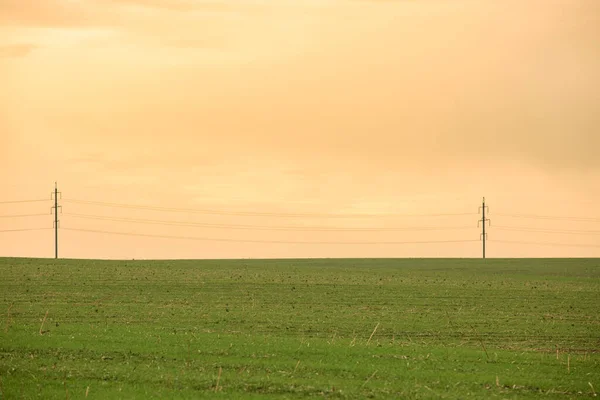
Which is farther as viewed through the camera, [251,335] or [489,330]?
[489,330]

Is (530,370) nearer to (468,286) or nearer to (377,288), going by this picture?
(377,288)

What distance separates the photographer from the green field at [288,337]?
67.6ft

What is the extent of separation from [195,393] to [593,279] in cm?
5294

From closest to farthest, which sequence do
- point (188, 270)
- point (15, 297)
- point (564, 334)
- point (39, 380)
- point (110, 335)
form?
1. point (39, 380)
2. point (110, 335)
3. point (564, 334)
4. point (15, 297)
5. point (188, 270)

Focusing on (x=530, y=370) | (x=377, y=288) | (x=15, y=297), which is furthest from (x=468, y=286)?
(x=530, y=370)

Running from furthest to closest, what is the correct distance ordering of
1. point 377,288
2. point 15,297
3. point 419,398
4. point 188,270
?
point 188,270
point 377,288
point 15,297
point 419,398

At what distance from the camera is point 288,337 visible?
1142 inches

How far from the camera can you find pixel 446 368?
23.0 m

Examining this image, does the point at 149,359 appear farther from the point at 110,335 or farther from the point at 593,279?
the point at 593,279

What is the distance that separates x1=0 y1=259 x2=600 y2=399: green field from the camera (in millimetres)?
20594

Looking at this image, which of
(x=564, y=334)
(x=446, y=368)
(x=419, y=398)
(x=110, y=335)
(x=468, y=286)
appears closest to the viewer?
(x=419, y=398)

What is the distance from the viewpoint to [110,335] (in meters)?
27.8

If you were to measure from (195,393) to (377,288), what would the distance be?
32.9 m

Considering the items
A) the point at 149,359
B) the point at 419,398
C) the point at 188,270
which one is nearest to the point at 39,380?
the point at 149,359
